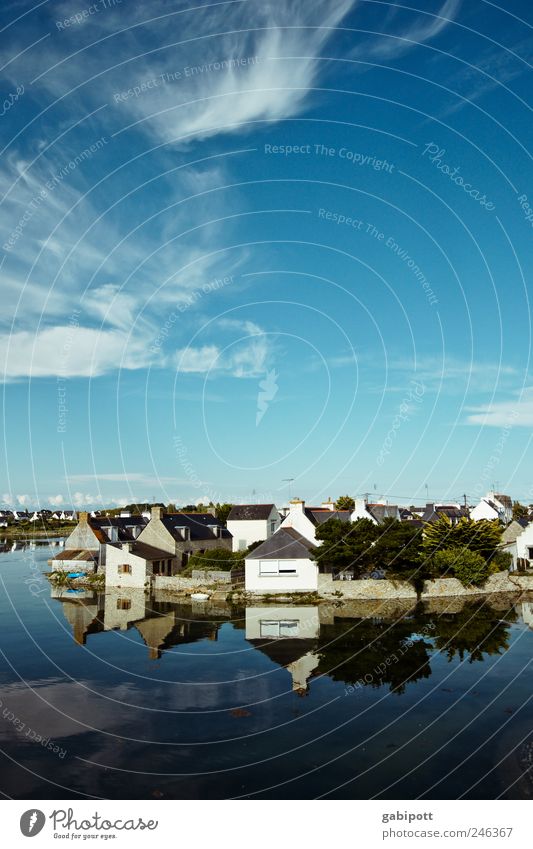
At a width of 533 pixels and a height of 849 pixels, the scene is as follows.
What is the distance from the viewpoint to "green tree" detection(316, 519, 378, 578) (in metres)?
40.3

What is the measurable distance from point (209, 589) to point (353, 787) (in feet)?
104

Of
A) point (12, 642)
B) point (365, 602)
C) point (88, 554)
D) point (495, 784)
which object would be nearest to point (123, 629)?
point (12, 642)

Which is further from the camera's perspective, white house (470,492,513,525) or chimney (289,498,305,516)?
white house (470,492,513,525)

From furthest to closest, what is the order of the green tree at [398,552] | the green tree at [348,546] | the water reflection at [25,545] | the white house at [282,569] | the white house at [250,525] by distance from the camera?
the water reflection at [25,545] → the white house at [250,525] → the white house at [282,569] → the green tree at [348,546] → the green tree at [398,552]

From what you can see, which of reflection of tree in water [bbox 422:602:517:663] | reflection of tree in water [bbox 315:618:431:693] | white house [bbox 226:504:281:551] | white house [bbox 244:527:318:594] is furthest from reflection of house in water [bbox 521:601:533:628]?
white house [bbox 226:504:281:551]

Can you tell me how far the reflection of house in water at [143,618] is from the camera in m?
29.7

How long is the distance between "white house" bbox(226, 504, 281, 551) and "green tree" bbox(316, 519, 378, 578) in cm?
2648

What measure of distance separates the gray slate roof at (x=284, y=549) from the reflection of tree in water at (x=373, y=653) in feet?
31.7

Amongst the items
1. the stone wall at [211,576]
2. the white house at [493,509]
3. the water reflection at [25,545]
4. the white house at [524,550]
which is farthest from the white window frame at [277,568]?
the water reflection at [25,545]

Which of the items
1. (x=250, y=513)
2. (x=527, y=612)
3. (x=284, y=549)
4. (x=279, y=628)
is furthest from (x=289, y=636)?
(x=250, y=513)

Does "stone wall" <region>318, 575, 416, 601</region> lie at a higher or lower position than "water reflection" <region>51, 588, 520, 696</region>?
higher

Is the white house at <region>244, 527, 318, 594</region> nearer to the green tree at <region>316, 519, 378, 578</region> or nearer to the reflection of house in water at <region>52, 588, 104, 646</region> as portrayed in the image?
the green tree at <region>316, 519, 378, 578</region>

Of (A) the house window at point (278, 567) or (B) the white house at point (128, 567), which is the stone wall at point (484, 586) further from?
(B) the white house at point (128, 567)

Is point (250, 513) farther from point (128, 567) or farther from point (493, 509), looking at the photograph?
point (493, 509)
